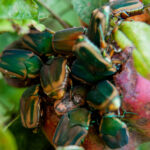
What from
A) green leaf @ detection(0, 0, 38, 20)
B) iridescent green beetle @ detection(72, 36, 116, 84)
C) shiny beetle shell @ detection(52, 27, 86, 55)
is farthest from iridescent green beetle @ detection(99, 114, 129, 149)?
green leaf @ detection(0, 0, 38, 20)

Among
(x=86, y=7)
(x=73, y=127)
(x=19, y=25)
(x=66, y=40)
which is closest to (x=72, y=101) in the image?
(x=73, y=127)

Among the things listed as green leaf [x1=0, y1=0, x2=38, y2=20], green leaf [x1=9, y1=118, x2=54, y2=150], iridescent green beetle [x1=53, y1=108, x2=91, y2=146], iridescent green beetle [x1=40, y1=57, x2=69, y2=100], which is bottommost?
green leaf [x1=9, y1=118, x2=54, y2=150]

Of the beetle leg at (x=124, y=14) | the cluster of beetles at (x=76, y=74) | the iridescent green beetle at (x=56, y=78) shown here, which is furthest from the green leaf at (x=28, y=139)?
the beetle leg at (x=124, y=14)

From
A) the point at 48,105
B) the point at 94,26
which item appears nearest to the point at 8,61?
the point at 48,105

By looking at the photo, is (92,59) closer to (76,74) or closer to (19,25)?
(76,74)

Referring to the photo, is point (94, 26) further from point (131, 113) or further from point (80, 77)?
point (131, 113)

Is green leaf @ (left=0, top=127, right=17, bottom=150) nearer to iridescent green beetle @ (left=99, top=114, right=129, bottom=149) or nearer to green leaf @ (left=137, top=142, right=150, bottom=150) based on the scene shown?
iridescent green beetle @ (left=99, top=114, right=129, bottom=149)
